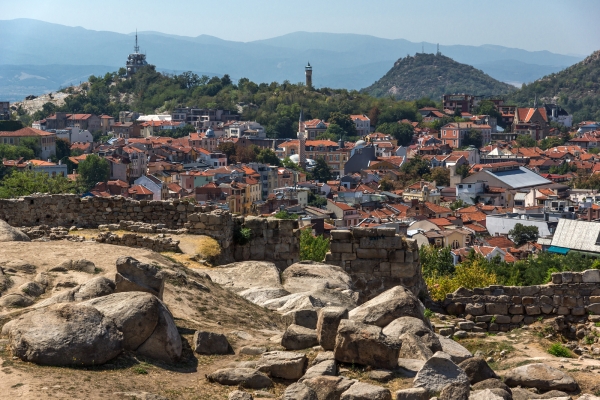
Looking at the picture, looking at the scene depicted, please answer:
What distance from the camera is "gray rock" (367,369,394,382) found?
7.62m

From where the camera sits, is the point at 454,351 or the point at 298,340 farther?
the point at 454,351

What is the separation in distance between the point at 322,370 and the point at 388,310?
1.49m

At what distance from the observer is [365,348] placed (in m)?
7.78

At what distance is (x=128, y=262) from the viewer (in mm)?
8914

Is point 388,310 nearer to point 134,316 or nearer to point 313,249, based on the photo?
point 134,316

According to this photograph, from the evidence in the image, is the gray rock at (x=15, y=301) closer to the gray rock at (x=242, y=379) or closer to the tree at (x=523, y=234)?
the gray rock at (x=242, y=379)

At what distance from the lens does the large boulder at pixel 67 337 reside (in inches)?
289

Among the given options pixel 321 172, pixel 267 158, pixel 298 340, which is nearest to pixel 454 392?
pixel 298 340

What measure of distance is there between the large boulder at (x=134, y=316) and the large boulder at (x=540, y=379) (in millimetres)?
3153

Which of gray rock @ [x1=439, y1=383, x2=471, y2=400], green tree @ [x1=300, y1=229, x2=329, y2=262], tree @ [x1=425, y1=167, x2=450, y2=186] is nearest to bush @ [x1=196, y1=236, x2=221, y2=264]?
green tree @ [x1=300, y1=229, x2=329, y2=262]

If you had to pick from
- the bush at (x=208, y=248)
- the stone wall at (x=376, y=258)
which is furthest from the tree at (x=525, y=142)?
the stone wall at (x=376, y=258)

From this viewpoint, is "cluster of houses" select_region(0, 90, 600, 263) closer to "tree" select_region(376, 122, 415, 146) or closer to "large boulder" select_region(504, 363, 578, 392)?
"tree" select_region(376, 122, 415, 146)

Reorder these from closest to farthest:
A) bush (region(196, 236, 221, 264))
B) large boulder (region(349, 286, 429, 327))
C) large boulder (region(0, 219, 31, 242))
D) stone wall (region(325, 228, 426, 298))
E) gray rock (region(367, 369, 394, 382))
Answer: gray rock (region(367, 369, 394, 382)), large boulder (region(349, 286, 429, 327)), large boulder (region(0, 219, 31, 242)), stone wall (region(325, 228, 426, 298)), bush (region(196, 236, 221, 264))

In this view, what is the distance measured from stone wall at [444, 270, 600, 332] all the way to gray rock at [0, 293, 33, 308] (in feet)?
20.6
